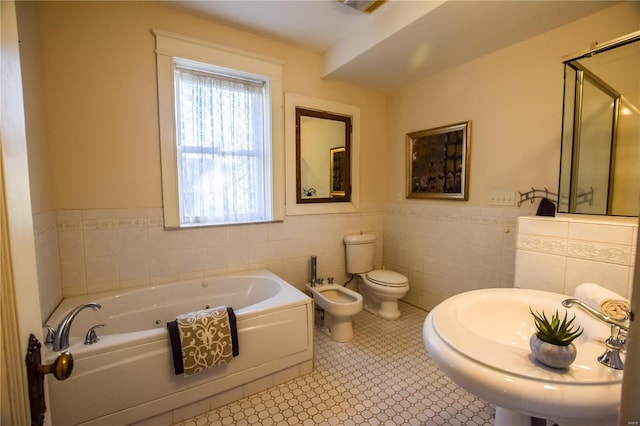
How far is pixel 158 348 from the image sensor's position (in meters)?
1.49

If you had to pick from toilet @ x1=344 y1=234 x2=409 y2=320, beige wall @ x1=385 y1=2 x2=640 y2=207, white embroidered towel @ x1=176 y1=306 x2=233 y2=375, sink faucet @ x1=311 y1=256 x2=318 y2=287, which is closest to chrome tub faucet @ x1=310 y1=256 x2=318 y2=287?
sink faucet @ x1=311 y1=256 x2=318 y2=287

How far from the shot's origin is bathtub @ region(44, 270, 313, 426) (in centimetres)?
135

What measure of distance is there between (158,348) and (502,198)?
2.56 meters

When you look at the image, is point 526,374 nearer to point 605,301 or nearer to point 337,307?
point 605,301

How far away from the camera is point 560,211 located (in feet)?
5.56

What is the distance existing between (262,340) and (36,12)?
2.42 meters

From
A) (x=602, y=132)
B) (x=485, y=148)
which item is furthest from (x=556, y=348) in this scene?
(x=485, y=148)

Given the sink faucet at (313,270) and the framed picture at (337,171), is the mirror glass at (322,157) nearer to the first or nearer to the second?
the framed picture at (337,171)

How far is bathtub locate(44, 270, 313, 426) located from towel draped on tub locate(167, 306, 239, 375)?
5 centimetres

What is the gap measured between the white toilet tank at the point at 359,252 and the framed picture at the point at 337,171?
0.50 meters

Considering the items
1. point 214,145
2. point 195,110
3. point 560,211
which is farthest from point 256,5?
point 560,211

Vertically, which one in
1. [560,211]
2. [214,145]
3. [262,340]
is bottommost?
[262,340]

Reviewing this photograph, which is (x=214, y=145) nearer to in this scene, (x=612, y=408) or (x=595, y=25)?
(x=612, y=408)

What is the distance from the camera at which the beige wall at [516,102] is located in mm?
1830
